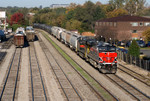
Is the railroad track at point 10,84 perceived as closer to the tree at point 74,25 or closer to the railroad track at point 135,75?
the railroad track at point 135,75

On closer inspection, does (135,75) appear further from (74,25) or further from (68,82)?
(74,25)

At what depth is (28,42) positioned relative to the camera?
6412 centimetres

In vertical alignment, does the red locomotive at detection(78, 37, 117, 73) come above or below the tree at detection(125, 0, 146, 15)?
below

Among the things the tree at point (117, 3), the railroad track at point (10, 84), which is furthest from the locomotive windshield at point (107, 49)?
the tree at point (117, 3)

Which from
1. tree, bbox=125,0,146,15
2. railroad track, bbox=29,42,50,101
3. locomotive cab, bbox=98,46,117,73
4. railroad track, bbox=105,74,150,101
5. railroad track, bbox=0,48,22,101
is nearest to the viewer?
railroad track, bbox=29,42,50,101

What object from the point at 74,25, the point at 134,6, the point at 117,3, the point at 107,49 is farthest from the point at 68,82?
the point at 117,3

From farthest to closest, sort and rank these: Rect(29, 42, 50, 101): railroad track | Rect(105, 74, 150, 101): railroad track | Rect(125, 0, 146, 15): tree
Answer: Rect(125, 0, 146, 15): tree, Rect(105, 74, 150, 101): railroad track, Rect(29, 42, 50, 101): railroad track

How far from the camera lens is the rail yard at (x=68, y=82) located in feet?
68.5

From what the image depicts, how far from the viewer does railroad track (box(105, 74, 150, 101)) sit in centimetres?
2072

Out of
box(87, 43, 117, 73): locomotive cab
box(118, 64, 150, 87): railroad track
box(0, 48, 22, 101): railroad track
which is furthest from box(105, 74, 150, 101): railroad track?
box(0, 48, 22, 101): railroad track

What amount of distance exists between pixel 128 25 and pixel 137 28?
2.83 m

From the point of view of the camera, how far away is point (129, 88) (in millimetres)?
23469

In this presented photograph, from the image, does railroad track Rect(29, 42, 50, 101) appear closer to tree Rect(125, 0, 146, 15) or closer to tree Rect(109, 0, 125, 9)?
tree Rect(125, 0, 146, 15)

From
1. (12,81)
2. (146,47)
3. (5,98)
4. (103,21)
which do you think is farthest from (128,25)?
(5,98)
